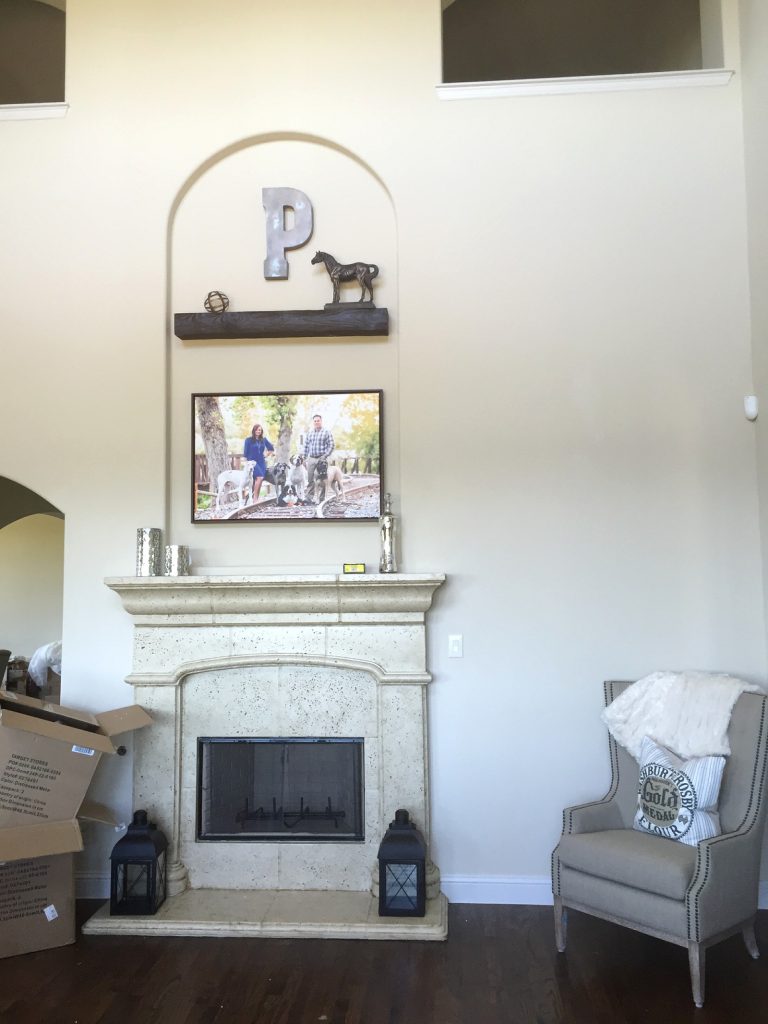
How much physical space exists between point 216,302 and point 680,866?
120 inches

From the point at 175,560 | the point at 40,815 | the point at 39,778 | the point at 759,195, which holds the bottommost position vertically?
the point at 40,815

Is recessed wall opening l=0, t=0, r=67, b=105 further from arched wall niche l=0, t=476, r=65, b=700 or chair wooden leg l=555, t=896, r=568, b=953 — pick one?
chair wooden leg l=555, t=896, r=568, b=953

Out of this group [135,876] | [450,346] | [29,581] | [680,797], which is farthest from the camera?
[29,581]

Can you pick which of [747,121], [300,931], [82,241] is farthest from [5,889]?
[747,121]

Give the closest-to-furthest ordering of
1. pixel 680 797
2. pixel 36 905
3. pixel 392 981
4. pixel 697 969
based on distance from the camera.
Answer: pixel 697 969 → pixel 392 981 → pixel 680 797 → pixel 36 905

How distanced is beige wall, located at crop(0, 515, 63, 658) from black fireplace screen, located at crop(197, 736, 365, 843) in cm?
544

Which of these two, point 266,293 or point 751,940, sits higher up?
A: point 266,293

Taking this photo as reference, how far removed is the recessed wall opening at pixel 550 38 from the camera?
504 cm

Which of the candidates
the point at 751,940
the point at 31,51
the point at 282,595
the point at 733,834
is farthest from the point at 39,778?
the point at 31,51

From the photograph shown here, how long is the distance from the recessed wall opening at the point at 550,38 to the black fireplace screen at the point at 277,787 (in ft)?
13.2

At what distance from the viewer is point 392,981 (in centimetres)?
292

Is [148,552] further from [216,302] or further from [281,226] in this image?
[281,226]

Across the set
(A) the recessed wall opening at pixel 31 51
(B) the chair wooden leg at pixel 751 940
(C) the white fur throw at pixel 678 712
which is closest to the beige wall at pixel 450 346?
(C) the white fur throw at pixel 678 712

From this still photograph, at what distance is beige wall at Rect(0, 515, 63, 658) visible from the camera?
8555 millimetres
